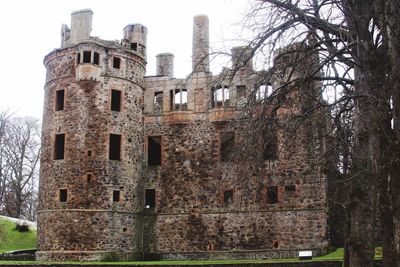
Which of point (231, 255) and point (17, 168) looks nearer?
point (231, 255)

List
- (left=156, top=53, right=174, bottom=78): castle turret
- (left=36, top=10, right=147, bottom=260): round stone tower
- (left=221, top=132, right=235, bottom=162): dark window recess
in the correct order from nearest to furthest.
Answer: (left=36, top=10, right=147, bottom=260): round stone tower < (left=221, top=132, right=235, bottom=162): dark window recess < (left=156, top=53, right=174, bottom=78): castle turret

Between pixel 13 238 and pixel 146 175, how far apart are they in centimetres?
1101

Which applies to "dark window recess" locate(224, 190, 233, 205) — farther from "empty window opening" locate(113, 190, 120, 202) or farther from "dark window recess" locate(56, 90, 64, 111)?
"dark window recess" locate(56, 90, 64, 111)

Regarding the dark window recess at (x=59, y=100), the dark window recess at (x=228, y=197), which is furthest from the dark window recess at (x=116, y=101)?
the dark window recess at (x=228, y=197)

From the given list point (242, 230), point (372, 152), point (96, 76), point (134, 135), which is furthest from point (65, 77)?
point (372, 152)

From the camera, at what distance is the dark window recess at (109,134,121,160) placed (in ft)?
92.1

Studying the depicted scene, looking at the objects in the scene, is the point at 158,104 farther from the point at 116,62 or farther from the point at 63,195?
the point at 63,195

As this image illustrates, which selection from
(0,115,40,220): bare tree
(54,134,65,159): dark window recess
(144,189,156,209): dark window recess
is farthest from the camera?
(0,115,40,220): bare tree

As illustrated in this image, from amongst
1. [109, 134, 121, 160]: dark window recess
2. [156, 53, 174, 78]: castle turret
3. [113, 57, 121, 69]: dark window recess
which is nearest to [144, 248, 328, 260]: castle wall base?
[109, 134, 121, 160]: dark window recess

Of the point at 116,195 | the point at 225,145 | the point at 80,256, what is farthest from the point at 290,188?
the point at 80,256

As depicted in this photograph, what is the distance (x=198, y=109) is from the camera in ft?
96.3

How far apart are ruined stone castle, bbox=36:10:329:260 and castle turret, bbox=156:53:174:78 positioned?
81.6 inches

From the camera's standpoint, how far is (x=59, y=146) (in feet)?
91.9

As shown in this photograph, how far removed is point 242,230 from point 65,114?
10.8m
